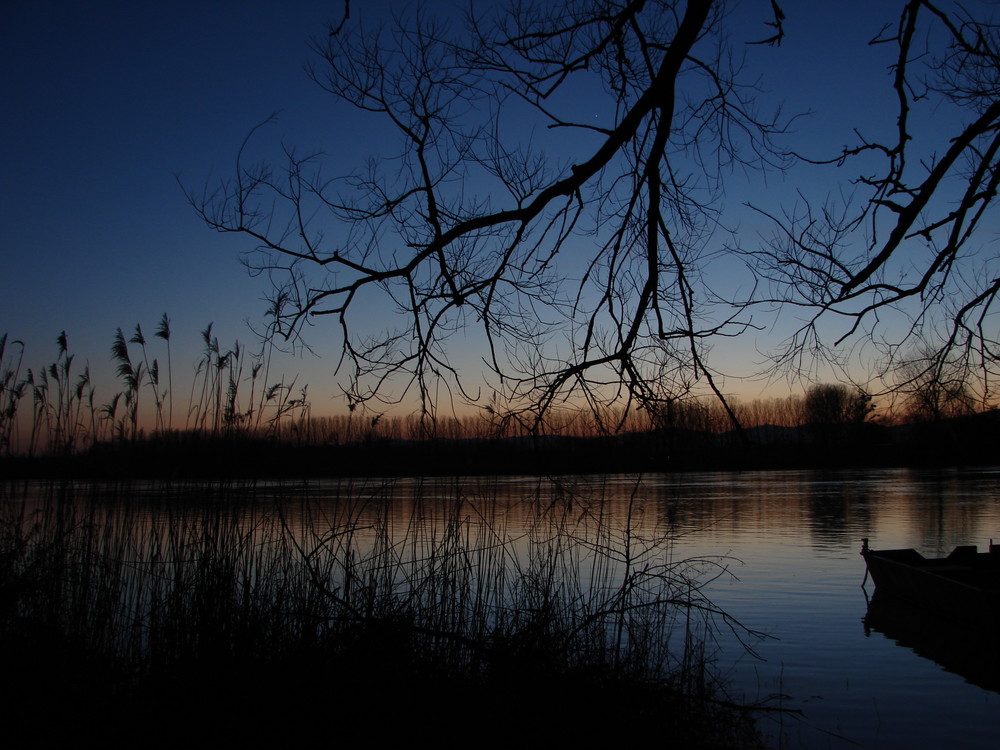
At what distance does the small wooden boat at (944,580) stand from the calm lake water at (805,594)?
0.56 meters

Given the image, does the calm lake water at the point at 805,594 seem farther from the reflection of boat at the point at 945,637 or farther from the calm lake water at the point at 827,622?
Result: the reflection of boat at the point at 945,637

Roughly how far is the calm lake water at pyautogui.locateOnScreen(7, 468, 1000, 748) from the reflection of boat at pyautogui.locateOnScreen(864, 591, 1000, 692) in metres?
0.16

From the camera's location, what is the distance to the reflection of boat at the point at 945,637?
22.7 feet

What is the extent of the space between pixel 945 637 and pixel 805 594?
86.8 inches

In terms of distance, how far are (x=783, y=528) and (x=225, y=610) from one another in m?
15.8

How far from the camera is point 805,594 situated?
996 cm

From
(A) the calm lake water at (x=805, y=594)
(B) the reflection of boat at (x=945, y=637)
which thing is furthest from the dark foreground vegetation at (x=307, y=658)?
(B) the reflection of boat at (x=945, y=637)

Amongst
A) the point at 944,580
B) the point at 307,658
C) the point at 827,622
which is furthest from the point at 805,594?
the point at 307,658

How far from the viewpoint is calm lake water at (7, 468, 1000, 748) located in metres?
5.05

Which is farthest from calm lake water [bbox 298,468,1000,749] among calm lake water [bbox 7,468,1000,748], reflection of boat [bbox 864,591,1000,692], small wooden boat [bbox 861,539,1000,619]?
small wooden boat [bbox 861,539,1000,619]

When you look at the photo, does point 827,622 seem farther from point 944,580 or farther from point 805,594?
point 805,594

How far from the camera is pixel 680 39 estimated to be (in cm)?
295

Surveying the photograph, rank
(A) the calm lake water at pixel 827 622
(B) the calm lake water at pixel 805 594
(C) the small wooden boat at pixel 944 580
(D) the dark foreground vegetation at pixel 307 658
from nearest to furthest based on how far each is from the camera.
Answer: (D) the dark foreground vegetation at pixel 307 658 → (B) the calm lake water at pixel 805 594 → (A) the calm lake water at pixel 827 622 → (C) the small wooden boat at pixel 944 580

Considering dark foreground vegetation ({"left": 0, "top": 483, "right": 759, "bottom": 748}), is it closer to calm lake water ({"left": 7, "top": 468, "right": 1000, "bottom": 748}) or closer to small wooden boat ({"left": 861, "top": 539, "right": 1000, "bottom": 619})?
calm lake water ({"left": 7, "top": 468, "right": 1000, "bottom": 748})
